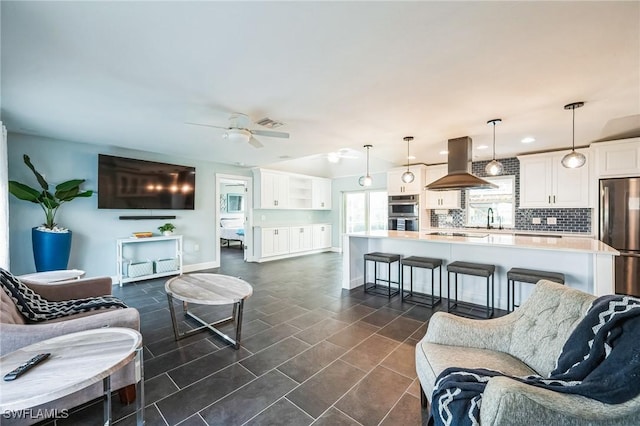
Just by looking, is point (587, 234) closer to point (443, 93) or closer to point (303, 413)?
point (443, 93)

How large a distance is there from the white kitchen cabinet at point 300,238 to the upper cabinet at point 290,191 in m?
0.62

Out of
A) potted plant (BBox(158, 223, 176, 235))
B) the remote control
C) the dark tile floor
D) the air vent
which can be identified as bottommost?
the dark tile floor

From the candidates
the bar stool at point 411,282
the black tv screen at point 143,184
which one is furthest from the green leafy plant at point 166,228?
the bar stool at point 411,282

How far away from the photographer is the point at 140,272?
15.9 feet

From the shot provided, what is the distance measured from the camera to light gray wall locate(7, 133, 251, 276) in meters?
3.96

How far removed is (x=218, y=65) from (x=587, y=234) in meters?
6.12

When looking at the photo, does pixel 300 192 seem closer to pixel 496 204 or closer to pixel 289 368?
pixel 496 204

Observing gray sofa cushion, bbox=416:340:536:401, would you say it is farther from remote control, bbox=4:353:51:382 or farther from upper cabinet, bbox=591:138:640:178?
upper cabinet, bbox=591:138:640:178

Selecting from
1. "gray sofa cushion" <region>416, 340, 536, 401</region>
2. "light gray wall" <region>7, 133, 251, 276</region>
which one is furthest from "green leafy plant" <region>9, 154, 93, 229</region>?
"gray sofa cushion" <region>416, 340, 536, 401</region>

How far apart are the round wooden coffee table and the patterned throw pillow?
1.59ft

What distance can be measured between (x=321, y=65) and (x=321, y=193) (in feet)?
21.4

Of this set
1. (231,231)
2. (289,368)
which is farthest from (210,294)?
(231,231)

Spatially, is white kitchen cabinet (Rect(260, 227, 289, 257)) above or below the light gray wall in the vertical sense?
below

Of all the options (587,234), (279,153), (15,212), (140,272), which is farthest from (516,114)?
(15,212)
